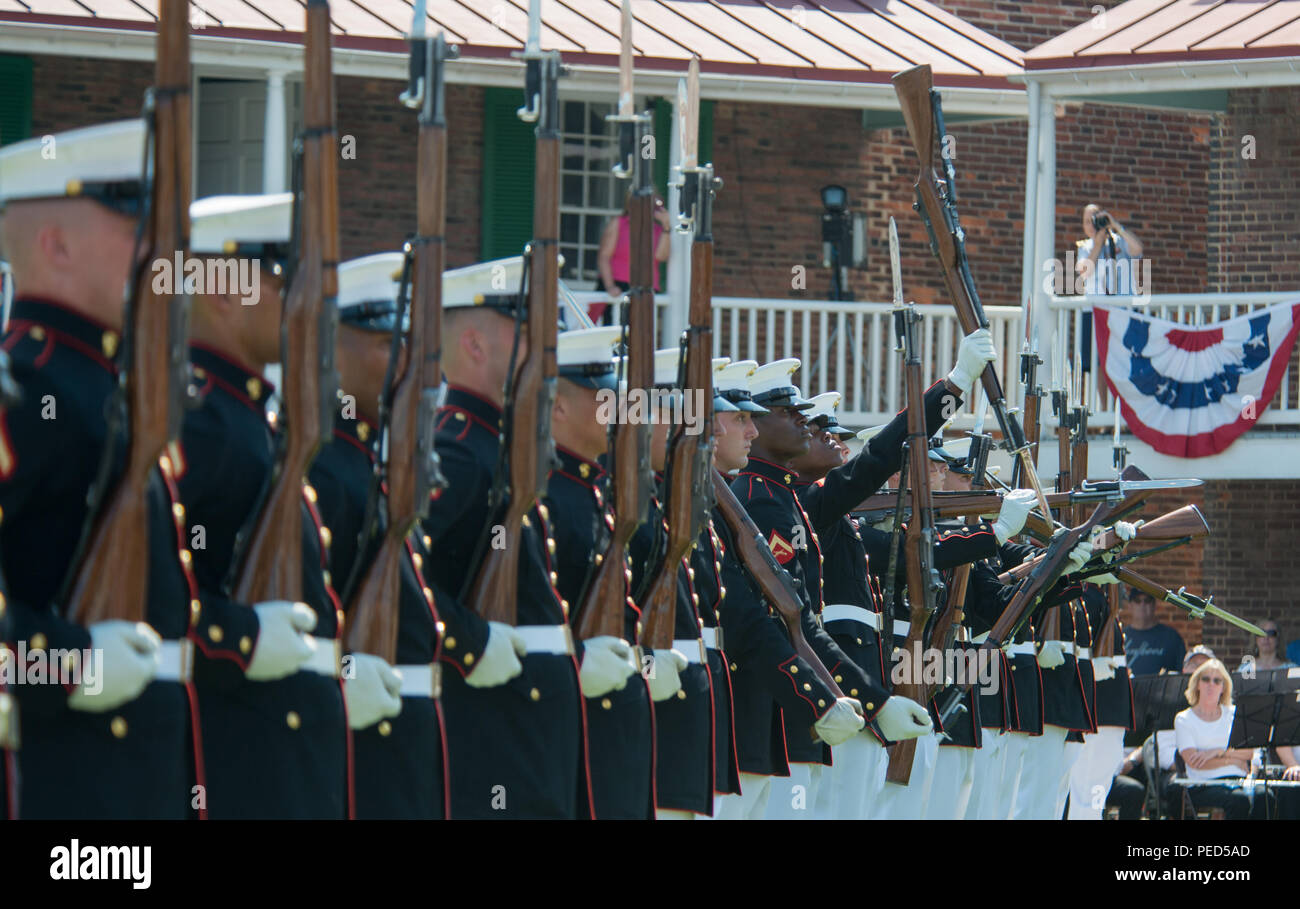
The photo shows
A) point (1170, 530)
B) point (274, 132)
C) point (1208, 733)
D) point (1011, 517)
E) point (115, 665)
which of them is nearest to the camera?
point (115, 665)

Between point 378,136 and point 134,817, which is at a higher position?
point 378,136

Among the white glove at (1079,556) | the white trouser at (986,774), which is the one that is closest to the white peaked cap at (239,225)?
the white glove at (1079,556)

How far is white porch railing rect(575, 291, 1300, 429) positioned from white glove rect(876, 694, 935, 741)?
20.8 feet

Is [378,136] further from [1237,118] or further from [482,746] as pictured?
[482,746]

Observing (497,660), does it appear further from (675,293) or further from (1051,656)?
(675,293)

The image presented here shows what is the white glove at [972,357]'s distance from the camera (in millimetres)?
7184

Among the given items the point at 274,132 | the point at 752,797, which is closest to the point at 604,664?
the point at 752,797

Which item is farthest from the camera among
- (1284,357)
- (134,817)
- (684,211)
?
(1284,357)

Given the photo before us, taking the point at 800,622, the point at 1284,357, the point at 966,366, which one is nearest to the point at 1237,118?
the point at 1284,357

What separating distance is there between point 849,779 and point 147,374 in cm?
447

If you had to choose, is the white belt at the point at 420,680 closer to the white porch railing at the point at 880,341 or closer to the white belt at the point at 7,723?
the white belt at the point at 7,723

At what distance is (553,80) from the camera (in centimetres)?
448

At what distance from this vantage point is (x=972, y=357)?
23.7 feet
